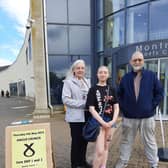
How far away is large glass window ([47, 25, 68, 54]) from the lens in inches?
500

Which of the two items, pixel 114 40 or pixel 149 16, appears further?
pixel 114 40

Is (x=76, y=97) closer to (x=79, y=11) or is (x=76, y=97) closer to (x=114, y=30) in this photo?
(x=114, y=30)

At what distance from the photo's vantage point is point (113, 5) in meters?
11.8

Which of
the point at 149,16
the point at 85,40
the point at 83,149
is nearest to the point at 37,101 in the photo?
the point at 85,40

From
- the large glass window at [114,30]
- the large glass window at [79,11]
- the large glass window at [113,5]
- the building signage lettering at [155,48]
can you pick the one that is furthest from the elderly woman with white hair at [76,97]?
the large glass window at [79,11]

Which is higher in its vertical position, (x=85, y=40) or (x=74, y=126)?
(x=85, y=40)

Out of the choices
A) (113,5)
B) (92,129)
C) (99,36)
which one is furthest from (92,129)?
(99,36)

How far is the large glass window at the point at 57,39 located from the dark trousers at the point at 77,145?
9233mm

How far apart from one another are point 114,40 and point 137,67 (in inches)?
329

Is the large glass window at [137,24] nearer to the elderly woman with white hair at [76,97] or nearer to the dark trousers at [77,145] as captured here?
the elderly woman with white hair at [76,97]

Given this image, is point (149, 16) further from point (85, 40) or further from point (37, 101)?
point (37, 101)

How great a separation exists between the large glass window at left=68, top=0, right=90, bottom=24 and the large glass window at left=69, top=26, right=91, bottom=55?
0.38 m

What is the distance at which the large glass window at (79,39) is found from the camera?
13.1 meters

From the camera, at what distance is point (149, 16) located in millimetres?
10344
